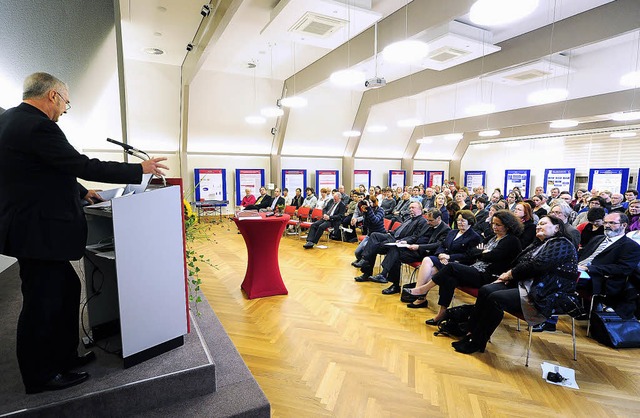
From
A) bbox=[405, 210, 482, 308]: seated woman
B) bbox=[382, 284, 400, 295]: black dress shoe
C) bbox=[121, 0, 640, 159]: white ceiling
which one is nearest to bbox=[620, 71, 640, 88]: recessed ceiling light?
bbox=[121, 0, 640, 159]: white ceiling

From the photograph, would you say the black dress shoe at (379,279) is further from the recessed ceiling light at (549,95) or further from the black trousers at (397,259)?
the recessed ceiling light at (549,95)

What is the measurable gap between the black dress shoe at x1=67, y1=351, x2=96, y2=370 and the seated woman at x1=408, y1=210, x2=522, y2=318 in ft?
9.95

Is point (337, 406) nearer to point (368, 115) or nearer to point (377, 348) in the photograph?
point (377, 348)

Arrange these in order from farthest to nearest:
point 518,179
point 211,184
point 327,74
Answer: point 518,179, point 211,184, point 327,74

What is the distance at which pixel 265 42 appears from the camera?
727 centimetres

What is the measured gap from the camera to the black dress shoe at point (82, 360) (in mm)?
1833

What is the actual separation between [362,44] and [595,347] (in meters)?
6.22

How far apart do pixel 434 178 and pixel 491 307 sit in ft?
48.7

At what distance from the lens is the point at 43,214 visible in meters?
1.54

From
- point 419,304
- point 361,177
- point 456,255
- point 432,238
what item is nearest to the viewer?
point 456,255

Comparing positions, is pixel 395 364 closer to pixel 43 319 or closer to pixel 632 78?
pixel 43 319

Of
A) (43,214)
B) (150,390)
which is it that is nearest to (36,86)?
(43,214)

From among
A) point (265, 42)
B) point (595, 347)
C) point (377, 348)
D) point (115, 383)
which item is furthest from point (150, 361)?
point (265, 42)

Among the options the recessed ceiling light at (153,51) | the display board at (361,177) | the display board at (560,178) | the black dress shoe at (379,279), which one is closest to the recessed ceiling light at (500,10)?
the black dress shoe at (379,279)
